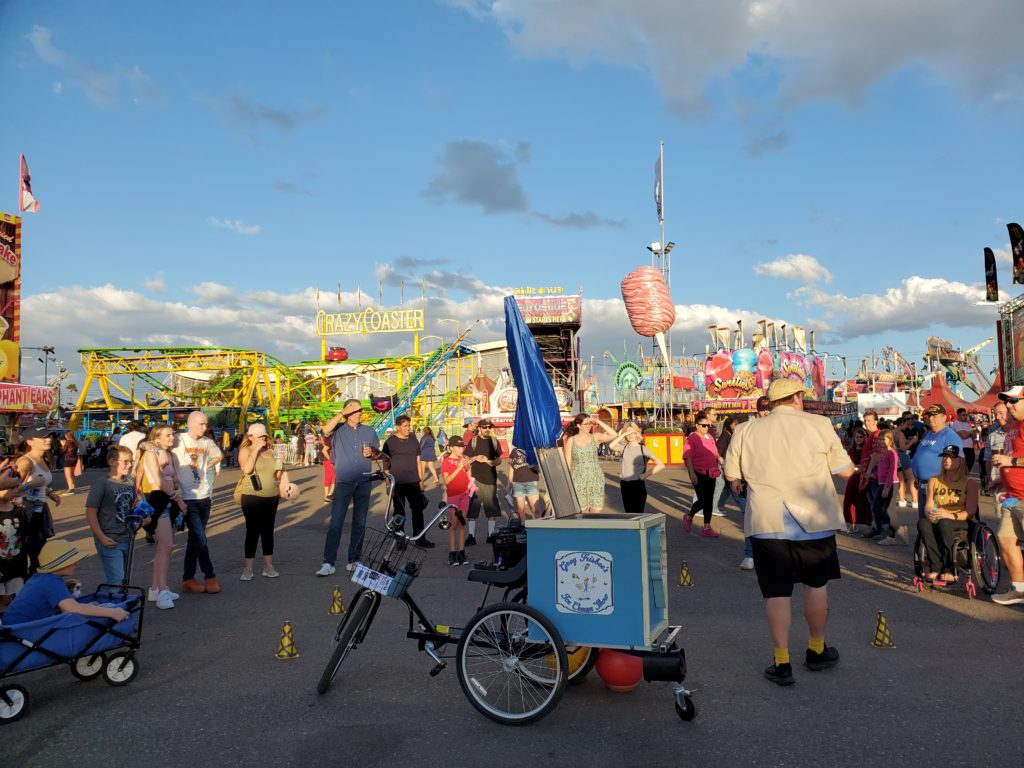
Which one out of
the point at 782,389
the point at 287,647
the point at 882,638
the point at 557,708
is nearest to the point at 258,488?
the point at 287,647

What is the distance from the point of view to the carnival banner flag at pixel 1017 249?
92.6 ft

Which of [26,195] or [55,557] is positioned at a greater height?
[26,195]

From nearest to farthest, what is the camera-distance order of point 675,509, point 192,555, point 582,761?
1. point 582,761
2. point 192,555
3. point 675,509

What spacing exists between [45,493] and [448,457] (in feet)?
15.5

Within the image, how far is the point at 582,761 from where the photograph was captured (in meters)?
3.69

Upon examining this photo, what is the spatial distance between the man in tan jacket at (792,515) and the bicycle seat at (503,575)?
1.51 metres

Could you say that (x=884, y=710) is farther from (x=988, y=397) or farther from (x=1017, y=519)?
(x=988, y=397)

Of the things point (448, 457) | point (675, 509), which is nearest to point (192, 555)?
point (448, 457)

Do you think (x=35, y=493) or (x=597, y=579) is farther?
(x=35, y=493)

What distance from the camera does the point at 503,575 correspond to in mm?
4523

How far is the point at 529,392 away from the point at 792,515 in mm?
1970

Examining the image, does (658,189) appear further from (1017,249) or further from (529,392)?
(529,392)

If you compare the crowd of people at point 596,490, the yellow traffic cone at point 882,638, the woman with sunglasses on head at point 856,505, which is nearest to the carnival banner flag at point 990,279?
the crowd of people at point 596,490

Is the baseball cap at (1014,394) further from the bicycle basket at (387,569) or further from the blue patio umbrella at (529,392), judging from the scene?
the bicycle basket at (387,569)
